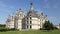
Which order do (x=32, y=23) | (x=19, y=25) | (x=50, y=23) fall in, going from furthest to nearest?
(x=19, y=25) < (x=32, y=23) < (x=50, y=23)

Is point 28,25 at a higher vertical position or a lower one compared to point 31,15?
lower

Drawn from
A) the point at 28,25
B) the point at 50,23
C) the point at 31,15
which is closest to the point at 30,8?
the point at 31,15

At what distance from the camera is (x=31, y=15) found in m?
80.1

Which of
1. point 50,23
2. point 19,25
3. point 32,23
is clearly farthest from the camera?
point 19,25

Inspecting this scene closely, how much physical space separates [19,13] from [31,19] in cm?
991

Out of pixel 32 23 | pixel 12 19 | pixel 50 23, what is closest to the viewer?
pixel 50 23

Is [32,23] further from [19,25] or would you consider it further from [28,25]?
[19,25]

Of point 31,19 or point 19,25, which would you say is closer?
point 31,19

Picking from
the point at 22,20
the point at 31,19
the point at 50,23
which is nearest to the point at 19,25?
the point at 22,20

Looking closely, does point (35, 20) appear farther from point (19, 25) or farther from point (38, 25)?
point (19, 25)

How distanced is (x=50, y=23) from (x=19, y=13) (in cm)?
2311

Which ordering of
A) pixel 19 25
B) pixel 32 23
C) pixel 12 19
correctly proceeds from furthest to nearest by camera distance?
pixel 12 19 → pixel 19 25 → pixel 32 23

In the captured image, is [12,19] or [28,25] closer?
[28,25]

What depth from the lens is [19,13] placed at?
86938mm
